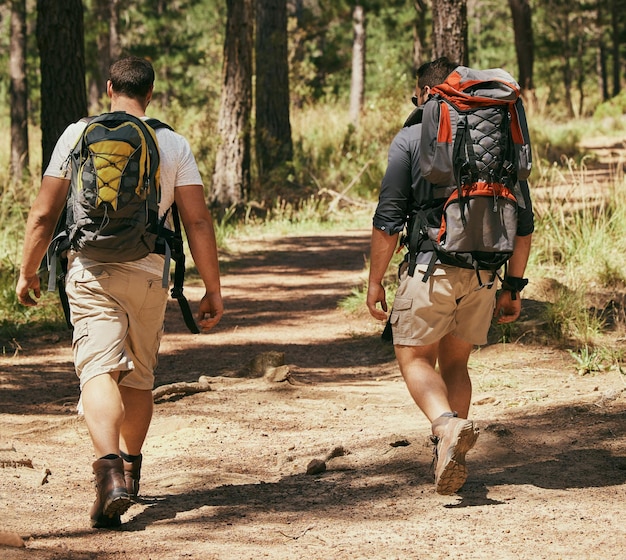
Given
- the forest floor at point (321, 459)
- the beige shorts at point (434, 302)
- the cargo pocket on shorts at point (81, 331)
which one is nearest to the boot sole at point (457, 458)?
the forest floor at point (321, 459)

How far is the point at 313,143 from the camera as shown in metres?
19.2

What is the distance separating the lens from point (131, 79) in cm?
408

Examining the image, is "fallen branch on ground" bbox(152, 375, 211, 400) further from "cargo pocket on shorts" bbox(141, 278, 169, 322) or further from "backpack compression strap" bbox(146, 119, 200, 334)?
"cargo pocket on shorts" bbox(141, 278, 169, 322)

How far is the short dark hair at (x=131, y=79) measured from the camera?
408cm

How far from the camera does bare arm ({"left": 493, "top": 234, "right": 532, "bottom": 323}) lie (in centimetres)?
447

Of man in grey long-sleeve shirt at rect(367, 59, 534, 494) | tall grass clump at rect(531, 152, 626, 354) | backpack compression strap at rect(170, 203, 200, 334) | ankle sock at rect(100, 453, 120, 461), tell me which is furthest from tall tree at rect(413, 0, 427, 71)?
ankle sock at rect(100, 453, 120, 461)

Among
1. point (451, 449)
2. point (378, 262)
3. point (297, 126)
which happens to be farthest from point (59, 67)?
point (297, 126)

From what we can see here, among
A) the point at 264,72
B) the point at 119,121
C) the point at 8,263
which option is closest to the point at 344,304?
the point at 8,263

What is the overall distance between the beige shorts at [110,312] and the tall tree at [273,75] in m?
13.6

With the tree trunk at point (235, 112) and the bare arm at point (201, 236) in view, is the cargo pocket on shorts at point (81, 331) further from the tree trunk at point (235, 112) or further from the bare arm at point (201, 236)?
the tree trunk at point (235, 112)

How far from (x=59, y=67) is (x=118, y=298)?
6533mm

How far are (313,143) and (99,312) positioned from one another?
15568mm

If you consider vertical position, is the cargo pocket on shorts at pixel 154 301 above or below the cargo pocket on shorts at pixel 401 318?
above

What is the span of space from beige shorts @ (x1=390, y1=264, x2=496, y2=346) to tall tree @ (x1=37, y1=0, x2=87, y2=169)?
6.39 metres
